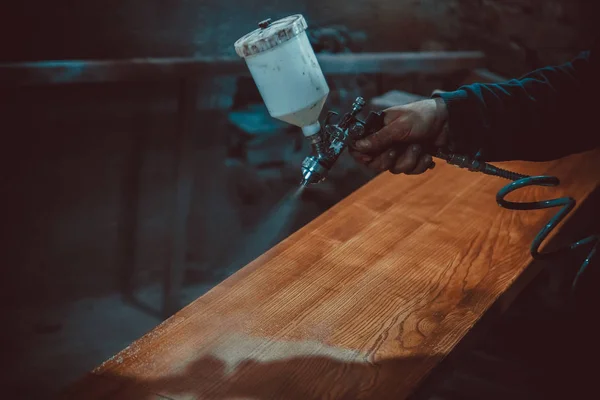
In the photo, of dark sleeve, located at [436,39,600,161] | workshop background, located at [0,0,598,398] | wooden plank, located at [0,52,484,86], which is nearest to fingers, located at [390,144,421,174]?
dark sleeve, located at [436,39,600,161]

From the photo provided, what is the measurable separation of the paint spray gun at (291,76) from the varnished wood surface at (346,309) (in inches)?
11.5

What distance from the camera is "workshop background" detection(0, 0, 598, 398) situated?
→ 285 centimetres

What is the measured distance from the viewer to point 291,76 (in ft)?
4.17

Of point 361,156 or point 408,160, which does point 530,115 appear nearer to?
point 408,160

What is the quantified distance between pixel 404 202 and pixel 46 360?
1.89 meters

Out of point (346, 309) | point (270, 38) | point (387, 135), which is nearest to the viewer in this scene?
point (270, 38)

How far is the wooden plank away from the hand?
152 cm

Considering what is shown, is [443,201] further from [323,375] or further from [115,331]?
[115,331]

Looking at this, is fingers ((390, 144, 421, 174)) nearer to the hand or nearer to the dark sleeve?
the hand

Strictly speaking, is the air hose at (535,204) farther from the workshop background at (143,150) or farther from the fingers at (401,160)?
the workshop background at (143,150)

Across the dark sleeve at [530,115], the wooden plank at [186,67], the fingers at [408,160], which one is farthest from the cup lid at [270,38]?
the wooden plank at [186,67]

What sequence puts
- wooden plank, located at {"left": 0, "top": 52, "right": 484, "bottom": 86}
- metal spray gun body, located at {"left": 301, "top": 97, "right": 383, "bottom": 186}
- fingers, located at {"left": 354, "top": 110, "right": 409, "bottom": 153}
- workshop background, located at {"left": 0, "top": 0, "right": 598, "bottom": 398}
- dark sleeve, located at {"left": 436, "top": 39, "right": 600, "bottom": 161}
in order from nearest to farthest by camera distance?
metal spray gun body, located at {"left": 301, "top": 97, "right": 383, "bottom": 186} → fingers, located at {"left": 354, "top": 110, "right": 409, "bottom": 153} → dark sleeve, located at {"left": 436, "top": 39, "right": 600, "bottom": 161} → wooden plank, located at {"left": 0, "top": 52, "right": 484, "bottom": 86} → workshop background, located at {"left": 0, "top": 0, "right": 598, "bottom": 398}

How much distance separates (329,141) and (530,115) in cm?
63

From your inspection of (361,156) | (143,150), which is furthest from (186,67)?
(361,156)
